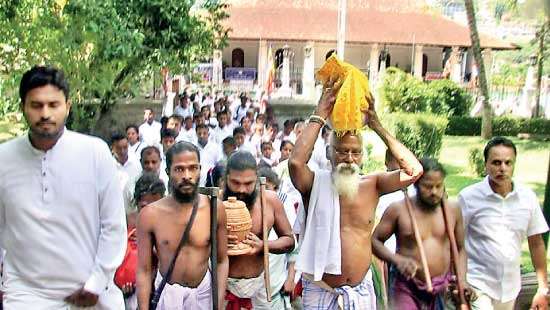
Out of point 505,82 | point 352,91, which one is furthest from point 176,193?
point 505,82

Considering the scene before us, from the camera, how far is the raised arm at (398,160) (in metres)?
3.90

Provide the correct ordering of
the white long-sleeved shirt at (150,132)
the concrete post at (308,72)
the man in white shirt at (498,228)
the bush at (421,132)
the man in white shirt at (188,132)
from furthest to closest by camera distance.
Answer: the concrete post at (308,72), the bush at (421,132), the white long-sleeved shirt at (150,132), the man in white shirt at (188,132), the man in white shirt at (498,228)

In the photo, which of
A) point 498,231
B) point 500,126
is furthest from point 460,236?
point 500,126

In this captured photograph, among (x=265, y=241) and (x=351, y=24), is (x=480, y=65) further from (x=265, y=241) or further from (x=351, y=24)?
(x=265, y=241)

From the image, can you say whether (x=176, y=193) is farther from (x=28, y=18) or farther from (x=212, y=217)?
(x=28, y=18)

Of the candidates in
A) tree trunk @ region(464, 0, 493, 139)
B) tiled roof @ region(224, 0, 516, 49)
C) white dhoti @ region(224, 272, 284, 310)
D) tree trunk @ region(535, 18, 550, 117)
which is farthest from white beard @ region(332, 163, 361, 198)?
tiled roof @ region(224, 0, 516, 49)

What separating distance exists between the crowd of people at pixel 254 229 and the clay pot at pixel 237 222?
30 mm

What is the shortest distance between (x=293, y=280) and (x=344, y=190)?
1.08 meters

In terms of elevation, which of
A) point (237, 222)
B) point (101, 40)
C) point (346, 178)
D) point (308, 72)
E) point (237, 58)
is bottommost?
point (237, 222)

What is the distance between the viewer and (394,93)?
68.5ft

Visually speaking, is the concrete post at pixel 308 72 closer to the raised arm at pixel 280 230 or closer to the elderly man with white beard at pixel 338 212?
the raised arm at pixel 280 230

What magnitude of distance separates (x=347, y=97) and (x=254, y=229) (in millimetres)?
1025

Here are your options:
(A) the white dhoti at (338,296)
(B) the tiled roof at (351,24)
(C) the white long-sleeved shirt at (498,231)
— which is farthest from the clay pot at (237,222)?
(B) the tiled roof at (351,24)

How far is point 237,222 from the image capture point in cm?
379
